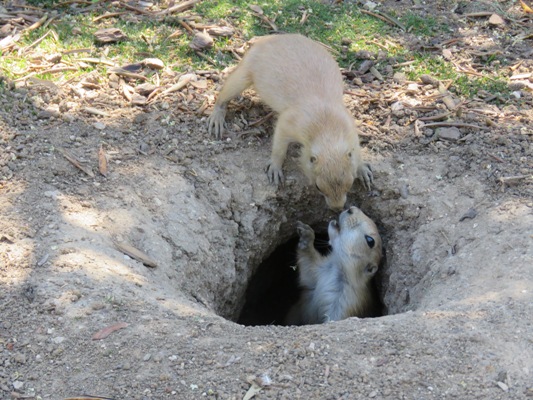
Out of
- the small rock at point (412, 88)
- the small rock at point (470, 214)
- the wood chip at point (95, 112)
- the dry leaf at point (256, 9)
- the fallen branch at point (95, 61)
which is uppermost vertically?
the dry leaf at point (256, 9)

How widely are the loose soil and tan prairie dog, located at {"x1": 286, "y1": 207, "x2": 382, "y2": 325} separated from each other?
0.21 metres

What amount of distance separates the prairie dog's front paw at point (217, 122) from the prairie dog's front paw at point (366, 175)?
1.40 metres

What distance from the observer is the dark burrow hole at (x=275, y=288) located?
8.33 metres

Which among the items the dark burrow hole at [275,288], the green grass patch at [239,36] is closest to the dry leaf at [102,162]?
the green grass patch at [239,36]

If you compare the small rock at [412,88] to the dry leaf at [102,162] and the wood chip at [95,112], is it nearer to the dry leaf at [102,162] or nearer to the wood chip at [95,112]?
the wood chip at [95,112]

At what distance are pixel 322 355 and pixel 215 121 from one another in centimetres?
320

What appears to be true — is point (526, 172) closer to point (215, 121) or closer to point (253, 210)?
point (253, 210)

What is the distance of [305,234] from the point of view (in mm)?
7230

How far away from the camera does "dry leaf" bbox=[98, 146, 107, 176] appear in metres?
6.37

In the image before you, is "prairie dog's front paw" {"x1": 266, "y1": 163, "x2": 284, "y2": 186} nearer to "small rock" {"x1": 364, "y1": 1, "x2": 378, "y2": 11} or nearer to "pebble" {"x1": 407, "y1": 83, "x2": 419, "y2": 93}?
"pebble" {"x1": 407, "y1": 83, "x2": 419, "y2": 93}

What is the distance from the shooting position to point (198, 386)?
4.39m

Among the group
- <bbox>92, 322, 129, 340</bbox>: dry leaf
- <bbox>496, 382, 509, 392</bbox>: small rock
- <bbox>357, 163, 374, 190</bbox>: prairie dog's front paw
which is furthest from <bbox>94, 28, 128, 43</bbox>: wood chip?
<bbox>496, 382, 509, 392</bbox>: small rock

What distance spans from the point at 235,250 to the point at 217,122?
128 centimetres

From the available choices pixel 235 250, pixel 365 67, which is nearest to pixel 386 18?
pixel 365 67
